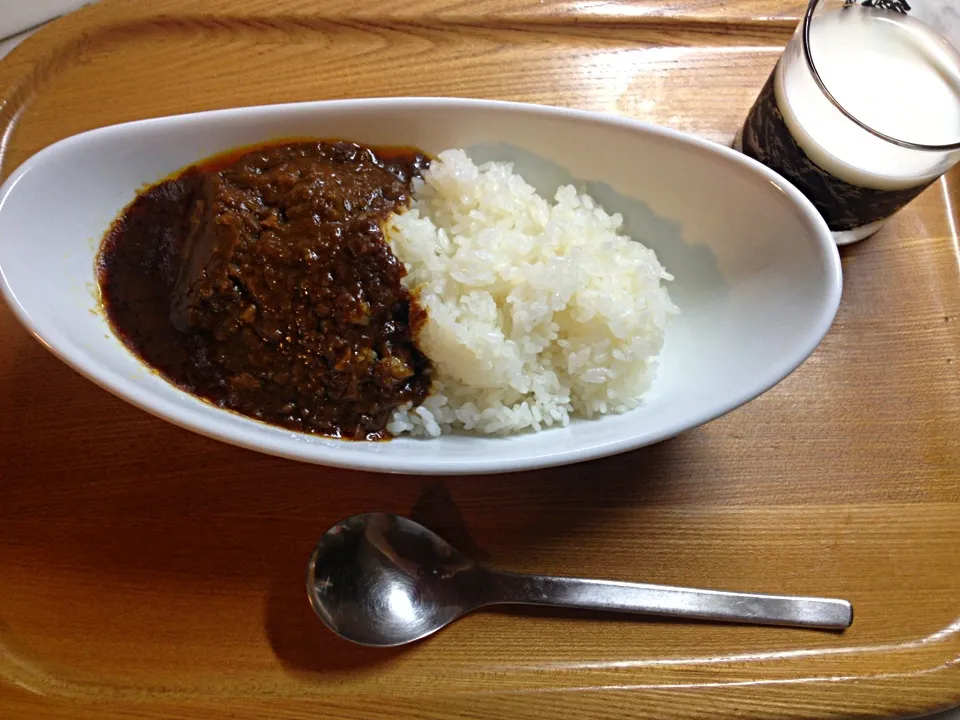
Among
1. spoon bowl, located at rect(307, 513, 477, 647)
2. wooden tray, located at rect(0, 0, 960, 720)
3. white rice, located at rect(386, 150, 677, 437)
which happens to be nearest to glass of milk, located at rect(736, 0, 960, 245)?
wooden tray, located at rect(0, 0, 960, 720)

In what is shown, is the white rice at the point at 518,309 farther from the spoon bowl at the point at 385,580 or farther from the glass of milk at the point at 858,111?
the glass of milk at the point at 858,111

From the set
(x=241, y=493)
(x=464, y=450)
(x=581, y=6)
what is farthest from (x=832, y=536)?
(x=581, y=6)

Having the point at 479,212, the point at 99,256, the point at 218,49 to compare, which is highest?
the point at 218,49

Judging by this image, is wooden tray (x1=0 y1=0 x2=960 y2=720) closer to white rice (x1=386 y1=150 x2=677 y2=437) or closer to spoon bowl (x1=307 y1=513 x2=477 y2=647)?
spoon bowl (x1=307 y1=513 x2=477 y2=647)

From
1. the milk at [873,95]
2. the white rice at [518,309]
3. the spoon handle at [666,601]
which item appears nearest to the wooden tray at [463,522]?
the spoon handle at [666,601]

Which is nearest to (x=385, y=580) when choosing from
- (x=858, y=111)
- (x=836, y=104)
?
(x=836, y=104)

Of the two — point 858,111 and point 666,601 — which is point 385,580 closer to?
point 666,601

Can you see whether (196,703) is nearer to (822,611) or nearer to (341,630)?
(341,630)
